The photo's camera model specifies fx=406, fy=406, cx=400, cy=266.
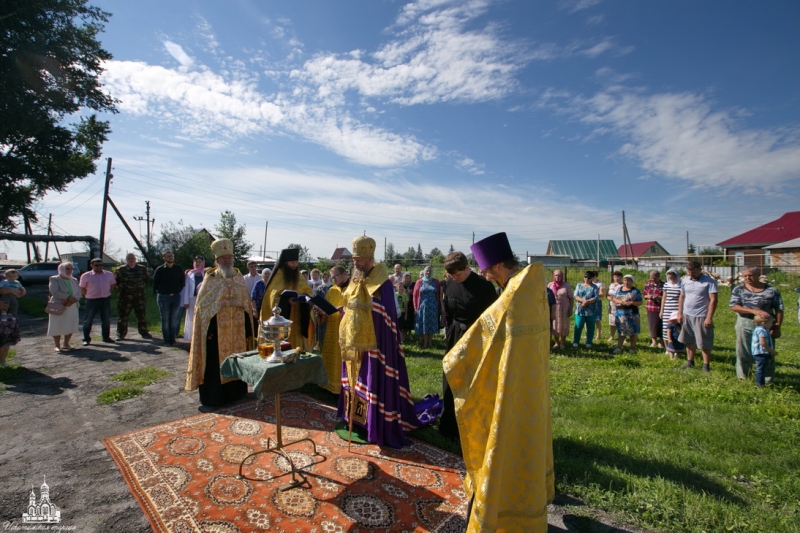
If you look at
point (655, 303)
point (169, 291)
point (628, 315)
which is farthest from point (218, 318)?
point (655, 303)

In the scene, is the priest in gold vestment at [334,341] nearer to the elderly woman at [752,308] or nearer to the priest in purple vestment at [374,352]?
the priest in purple vestment at [374,352]

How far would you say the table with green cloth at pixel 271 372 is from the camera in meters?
3.46

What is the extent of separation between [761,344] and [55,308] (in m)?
12.9

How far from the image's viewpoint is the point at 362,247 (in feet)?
14.7

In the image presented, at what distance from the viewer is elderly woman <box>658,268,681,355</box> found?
26.1 feet

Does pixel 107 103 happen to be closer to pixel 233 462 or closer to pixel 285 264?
pixel 285 264

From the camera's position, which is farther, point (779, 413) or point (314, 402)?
point (314, 402)

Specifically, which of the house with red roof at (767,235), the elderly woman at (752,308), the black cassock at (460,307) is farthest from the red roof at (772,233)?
the black cassock at (460,307)

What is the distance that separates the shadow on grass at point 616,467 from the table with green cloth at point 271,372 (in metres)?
2.52

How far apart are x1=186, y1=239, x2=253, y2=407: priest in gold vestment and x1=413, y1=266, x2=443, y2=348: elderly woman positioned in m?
4.68

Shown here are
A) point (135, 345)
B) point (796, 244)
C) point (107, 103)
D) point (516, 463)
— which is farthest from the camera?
point (796, 244)

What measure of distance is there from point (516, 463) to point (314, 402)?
3.90 m

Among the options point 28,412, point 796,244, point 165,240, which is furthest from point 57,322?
point 796,244

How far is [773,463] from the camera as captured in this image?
3.87 meters
